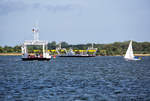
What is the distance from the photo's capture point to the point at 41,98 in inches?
1463

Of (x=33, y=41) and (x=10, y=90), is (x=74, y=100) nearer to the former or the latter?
(x=10, y=90)

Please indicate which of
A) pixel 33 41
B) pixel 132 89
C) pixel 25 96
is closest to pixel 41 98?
pixel 25 96

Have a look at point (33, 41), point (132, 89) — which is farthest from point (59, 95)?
point (33, 41)

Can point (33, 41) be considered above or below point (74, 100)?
above

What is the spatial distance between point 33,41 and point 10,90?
11466 centimetres

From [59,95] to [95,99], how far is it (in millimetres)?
4865

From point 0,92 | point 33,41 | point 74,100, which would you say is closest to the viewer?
point 74,100

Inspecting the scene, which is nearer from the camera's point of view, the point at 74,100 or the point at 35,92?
the point at 74,100

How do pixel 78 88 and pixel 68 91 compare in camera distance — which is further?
pixel 78 88

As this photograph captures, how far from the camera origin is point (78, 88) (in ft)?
148

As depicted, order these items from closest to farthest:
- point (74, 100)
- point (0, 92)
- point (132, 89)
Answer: point (74, 100) < point (0, 92) < point (132, 89)

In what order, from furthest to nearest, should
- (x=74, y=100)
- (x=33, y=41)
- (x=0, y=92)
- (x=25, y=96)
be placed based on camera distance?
1. (x=33, y=41)
2. (x=0, y=92)
3. (x=25, y=96)
4. (x=74, y=100)

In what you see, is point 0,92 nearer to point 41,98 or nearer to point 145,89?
point 41,98

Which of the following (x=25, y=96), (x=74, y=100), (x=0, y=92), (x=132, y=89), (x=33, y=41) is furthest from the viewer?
(x=33, y=41)
